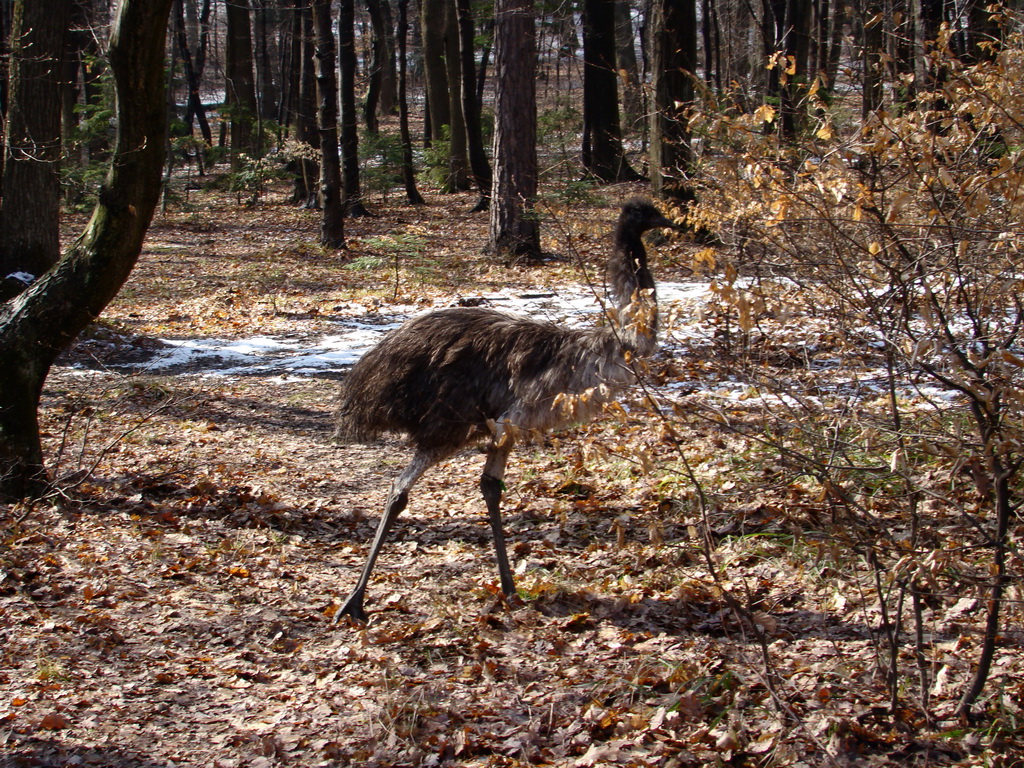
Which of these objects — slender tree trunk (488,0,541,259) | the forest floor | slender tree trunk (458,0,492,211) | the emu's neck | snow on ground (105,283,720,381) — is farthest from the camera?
slender tree trunk (458,0,492,211)

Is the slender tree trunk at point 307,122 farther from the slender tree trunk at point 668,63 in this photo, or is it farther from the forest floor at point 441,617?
the forest floor at point 441,617

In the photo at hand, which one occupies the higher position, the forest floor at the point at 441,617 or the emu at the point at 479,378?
the emu at the point at 479,378

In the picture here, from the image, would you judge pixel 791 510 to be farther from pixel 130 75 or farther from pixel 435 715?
pixel 130 75

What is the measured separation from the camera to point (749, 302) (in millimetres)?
3502

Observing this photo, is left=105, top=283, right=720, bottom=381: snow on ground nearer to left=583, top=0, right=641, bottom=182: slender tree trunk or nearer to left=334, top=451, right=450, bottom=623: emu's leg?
left=334, top=451, right=450, bottom=623: emu's leg

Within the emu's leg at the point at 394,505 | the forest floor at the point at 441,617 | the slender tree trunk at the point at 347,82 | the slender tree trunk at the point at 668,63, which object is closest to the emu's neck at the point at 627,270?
the forest floor at the point at 441,617

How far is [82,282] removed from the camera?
643cm

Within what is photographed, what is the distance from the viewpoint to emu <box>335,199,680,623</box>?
19.0ft

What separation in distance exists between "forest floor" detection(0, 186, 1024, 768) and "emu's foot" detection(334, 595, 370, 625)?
11 centimetres

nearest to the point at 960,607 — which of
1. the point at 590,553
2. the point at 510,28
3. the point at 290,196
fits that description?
the point at 590,553

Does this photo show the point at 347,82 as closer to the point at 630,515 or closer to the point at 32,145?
the point at 32,145

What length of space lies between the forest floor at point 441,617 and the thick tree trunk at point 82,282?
39 cm

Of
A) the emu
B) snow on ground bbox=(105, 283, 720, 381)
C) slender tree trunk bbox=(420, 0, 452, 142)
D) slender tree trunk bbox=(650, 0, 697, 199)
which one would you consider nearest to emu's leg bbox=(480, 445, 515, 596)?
the emu

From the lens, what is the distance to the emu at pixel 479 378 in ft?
19.0
